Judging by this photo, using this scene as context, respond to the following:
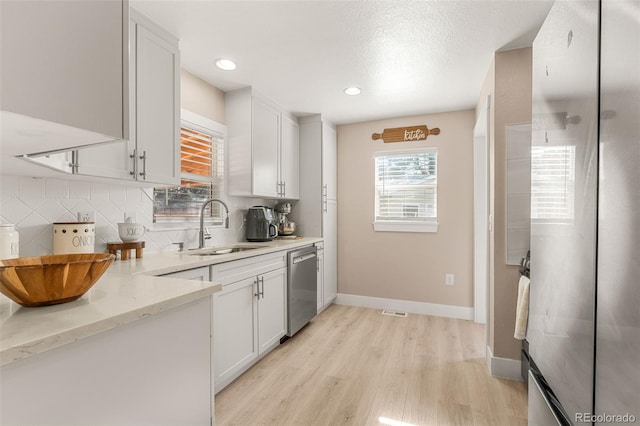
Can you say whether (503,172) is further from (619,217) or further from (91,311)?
(91,311)

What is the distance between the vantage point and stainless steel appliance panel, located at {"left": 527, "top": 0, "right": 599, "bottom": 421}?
28.7 inches

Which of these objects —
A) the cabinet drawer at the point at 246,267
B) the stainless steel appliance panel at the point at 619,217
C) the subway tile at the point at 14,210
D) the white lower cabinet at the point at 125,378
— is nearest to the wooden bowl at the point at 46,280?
the white lower cabinet at the point at 125,378

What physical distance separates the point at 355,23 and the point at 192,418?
7.12ft

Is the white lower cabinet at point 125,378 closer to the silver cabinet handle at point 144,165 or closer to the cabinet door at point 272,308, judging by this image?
the silver cabinet handle at point 144,165

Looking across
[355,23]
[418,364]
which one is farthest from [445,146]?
[418,364]

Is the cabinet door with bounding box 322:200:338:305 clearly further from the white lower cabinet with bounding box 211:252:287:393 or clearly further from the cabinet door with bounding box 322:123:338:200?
the white lower cabinet with bounding box 211:252:287:393

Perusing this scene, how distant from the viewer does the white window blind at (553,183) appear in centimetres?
82

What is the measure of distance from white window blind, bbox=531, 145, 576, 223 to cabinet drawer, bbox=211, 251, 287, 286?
170 cm

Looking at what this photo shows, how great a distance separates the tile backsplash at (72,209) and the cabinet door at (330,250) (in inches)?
65.5

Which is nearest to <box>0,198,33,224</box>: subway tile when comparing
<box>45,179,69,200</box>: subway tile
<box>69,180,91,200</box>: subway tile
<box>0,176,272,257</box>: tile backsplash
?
<box>0,176,272,257</box>: tile backsplash

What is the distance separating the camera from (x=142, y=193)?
6.83 ft

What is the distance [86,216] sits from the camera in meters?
1.72

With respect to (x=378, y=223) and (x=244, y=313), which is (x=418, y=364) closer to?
(x=244, y=313)
